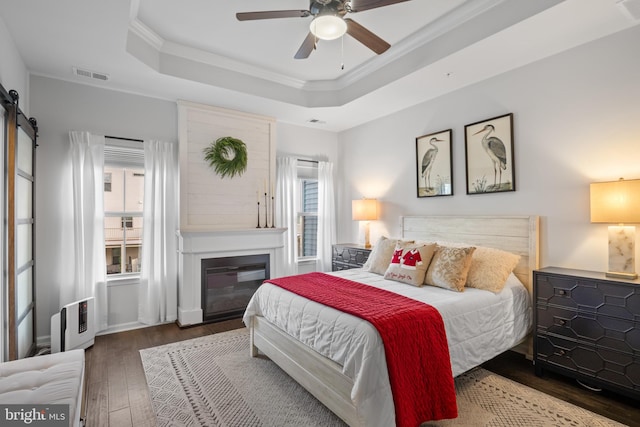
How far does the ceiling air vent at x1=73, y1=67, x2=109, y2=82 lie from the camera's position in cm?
325

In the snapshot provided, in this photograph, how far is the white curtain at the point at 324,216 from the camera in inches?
210

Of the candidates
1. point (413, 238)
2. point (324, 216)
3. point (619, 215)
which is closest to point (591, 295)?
point (619, 215)

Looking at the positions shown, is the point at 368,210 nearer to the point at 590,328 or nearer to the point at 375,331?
the point at 590,328

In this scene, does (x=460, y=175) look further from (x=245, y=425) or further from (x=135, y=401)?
(x=135, y=401)

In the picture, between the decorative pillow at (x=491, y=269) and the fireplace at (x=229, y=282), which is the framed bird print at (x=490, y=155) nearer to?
the decorative pillow at (x=491, y=269)

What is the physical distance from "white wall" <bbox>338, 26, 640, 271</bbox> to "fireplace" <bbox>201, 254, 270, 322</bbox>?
2526 millimetres

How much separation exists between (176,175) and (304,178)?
1.96 meters

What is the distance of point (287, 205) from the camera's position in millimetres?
4961

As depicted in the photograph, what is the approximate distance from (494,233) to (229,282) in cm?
322

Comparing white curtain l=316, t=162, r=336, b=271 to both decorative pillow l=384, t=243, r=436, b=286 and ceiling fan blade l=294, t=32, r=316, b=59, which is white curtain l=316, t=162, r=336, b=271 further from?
Result: ceiling fan blade l=294, t=32, r=316, b=59

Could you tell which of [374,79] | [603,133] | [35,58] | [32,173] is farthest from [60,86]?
[603,133]

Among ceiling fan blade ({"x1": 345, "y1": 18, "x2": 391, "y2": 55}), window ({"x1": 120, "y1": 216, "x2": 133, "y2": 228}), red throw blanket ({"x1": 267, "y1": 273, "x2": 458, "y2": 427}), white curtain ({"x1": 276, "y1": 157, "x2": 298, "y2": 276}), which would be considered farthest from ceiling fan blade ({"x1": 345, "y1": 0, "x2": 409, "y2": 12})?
window ({"x1": 120, "y1": 216, "x2": 133, "y2": 228})

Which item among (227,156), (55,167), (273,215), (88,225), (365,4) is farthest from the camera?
(273,215)

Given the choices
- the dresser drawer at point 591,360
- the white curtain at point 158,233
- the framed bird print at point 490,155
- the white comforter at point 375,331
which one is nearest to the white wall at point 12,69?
the white curtain at point 158,233
